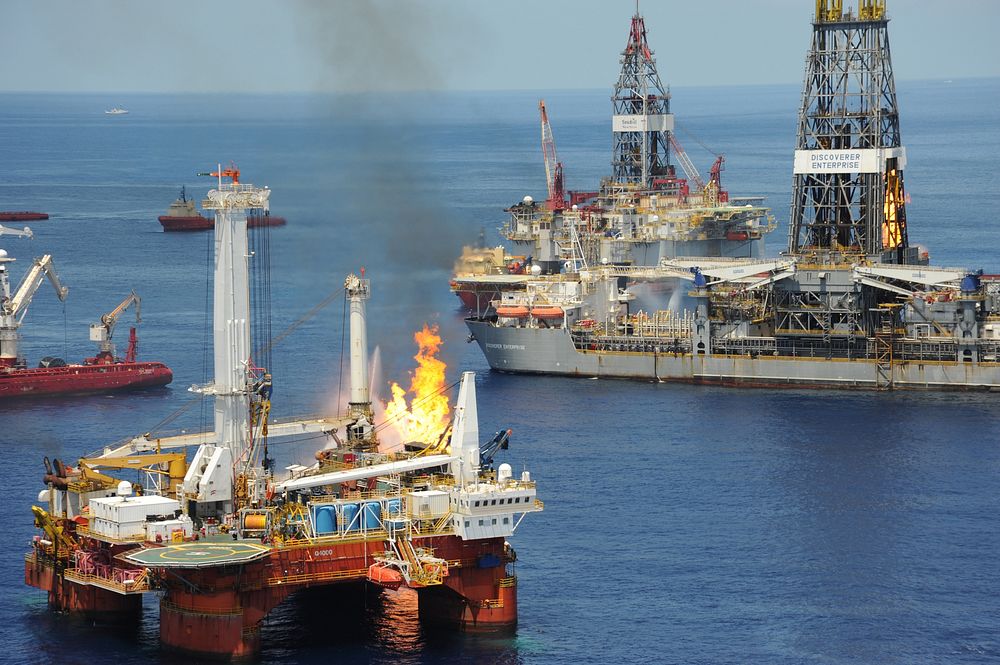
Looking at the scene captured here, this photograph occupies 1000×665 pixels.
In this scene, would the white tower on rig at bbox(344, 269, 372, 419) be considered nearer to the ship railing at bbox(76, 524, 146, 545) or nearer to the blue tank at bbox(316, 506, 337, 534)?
the blue tank at bbox(316, 506, 337, 534)

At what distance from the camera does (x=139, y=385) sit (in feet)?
408

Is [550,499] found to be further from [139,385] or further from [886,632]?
[139,385]

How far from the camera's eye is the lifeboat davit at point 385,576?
2756 inches

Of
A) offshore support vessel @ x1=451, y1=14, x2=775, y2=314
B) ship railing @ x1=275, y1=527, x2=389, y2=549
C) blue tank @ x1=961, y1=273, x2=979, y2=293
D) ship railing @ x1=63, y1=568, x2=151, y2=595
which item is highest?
offshore support vessel @ x1=451, y1=14, x2=775, y2=314

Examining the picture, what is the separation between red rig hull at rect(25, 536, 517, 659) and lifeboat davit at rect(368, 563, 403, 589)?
74 centimetres

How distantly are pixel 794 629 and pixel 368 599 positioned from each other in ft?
55.0

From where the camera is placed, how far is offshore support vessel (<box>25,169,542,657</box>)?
228 feet

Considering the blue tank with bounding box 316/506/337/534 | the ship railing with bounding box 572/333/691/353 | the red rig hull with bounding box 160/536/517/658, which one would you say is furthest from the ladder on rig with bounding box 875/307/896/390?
the blue tank with bounding box 316/506/337/534

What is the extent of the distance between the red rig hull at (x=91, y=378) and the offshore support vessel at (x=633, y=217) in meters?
31.8

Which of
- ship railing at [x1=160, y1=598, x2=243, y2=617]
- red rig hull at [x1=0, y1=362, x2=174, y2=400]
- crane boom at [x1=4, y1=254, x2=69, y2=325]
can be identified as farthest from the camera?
crane boom at [x1=4, y1=254, x2=69, y2=325]

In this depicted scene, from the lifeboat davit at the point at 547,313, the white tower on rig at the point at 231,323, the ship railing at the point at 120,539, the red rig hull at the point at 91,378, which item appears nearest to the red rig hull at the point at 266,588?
the ship railing at the point at 120,539

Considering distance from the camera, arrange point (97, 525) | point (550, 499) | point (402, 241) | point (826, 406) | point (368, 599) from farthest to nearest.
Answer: point (402, 241), point (826, 406), point (550, 499), point (368, 599), point (97, 525)

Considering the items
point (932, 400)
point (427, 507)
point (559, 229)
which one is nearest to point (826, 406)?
point (932, 400)

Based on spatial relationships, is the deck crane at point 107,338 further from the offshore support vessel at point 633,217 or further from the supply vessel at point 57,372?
the offshore support vessel at point 633,217
